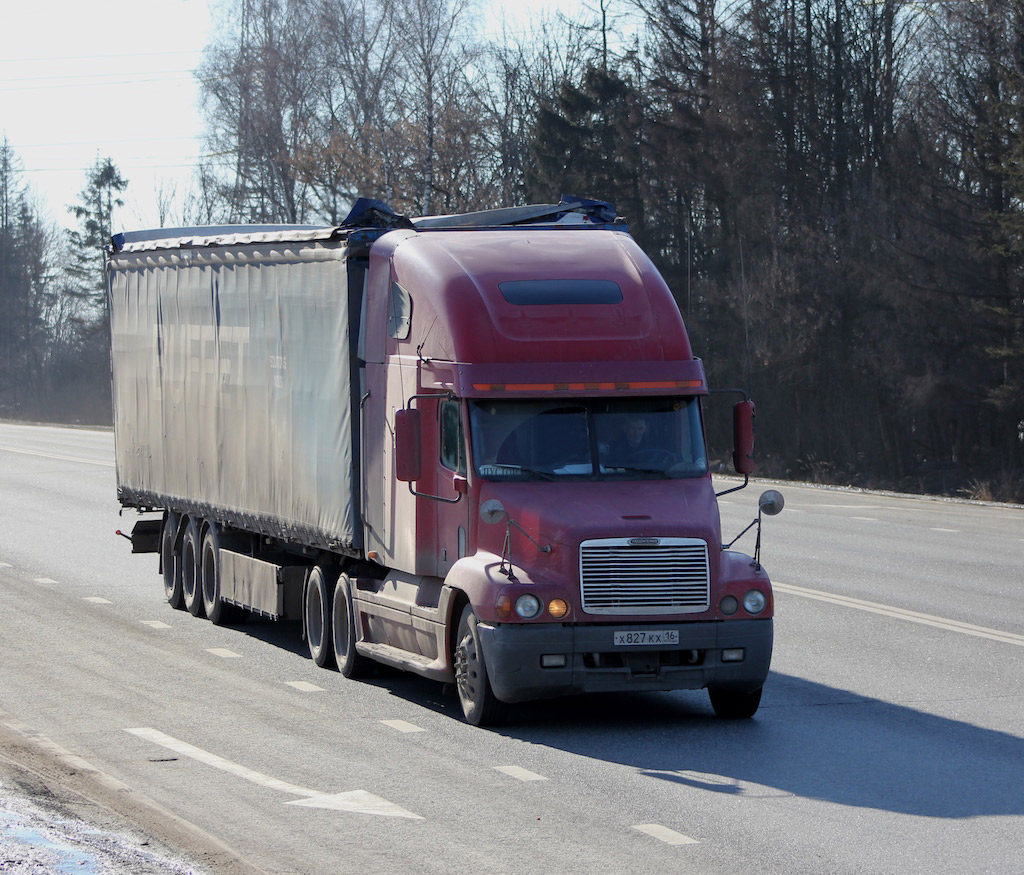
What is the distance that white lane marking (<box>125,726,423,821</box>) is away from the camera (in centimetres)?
827

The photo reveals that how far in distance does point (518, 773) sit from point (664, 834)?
1.55 m

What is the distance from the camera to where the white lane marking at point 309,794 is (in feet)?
27.1

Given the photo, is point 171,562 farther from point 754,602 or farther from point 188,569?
point 754,602

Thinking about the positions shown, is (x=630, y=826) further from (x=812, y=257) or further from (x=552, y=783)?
(x=812, y=257)

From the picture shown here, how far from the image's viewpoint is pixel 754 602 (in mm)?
10641

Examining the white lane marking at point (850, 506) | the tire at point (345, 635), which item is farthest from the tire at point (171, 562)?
the white lane marking at point (850, 506)

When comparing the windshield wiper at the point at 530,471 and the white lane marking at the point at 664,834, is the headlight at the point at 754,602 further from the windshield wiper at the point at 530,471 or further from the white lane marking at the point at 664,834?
the white lane marking at the point at 664,834

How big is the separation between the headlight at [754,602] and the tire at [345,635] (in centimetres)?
319

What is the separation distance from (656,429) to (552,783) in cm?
307

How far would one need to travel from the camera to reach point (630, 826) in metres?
7.95

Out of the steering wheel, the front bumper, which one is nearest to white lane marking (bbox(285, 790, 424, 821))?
the front bumper

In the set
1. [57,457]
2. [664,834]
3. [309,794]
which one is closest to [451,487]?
[309,794]

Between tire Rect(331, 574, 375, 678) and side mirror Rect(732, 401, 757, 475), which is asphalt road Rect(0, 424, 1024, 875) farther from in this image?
side mirror Rect(732, 401, 757, 475)

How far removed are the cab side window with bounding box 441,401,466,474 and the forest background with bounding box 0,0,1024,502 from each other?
24641 millimetres
